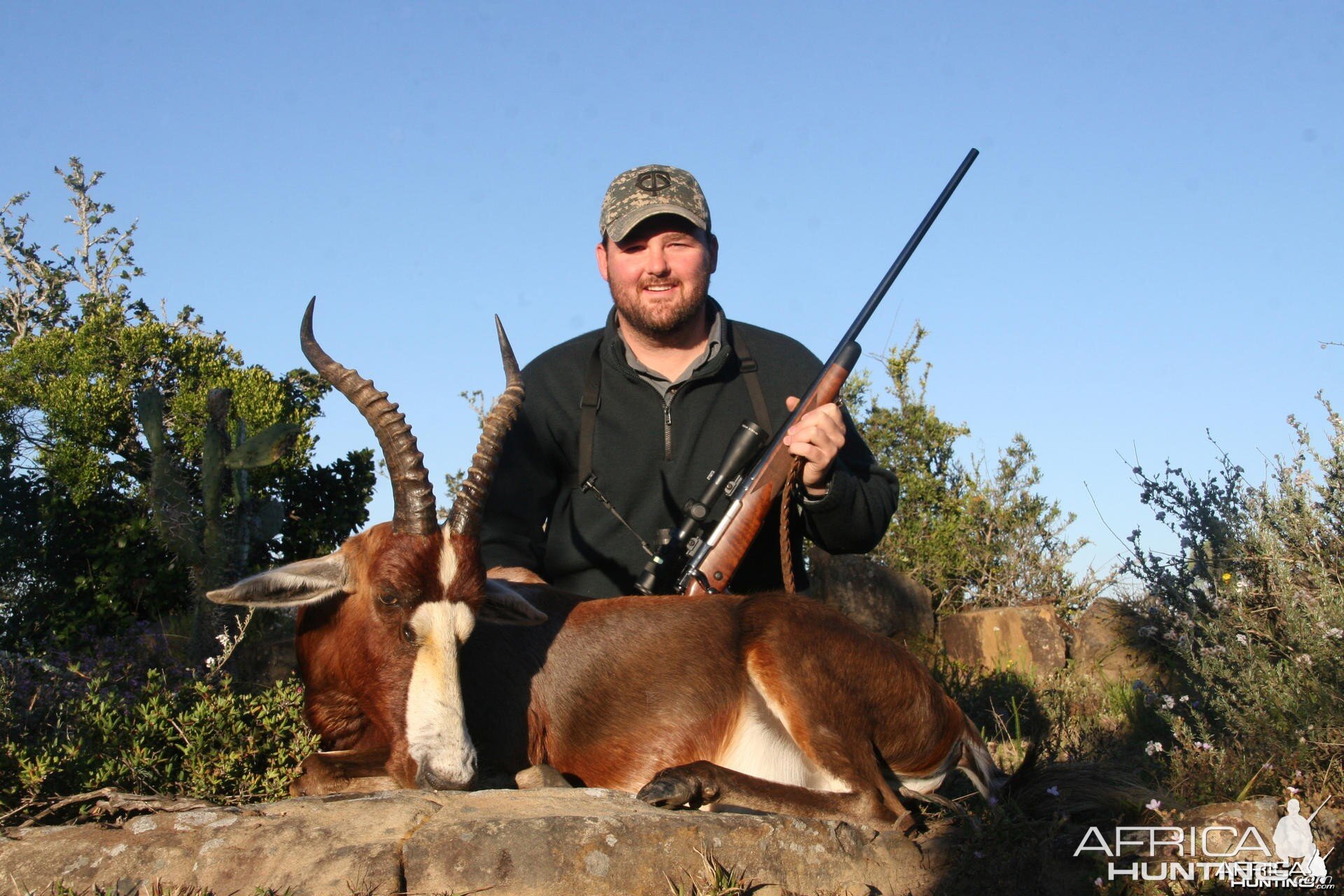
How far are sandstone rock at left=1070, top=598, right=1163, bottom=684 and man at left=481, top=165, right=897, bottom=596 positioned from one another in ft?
13.8

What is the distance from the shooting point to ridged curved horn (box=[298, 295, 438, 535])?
13.7 ft

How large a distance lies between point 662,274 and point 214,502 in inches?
227

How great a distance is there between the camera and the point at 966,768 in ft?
16.0

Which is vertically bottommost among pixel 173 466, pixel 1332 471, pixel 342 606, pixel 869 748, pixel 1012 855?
pixel 1012 855

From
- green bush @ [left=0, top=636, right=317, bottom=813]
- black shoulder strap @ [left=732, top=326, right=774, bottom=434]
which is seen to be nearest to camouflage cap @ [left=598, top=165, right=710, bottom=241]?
black shoulder strap @ [left=732, top=326, right=774, bottom=434]

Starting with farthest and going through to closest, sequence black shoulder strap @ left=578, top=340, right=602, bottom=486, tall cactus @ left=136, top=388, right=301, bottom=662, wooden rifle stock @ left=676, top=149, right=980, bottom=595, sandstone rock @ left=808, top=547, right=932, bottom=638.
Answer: sandstone rock @ left=808, top=547, right=932, bottom=638 → tall cactus @ left=136, top=388, right=301, bottom=662 → black shoulder strap @ left=578, top=340, right=602, bottom=486 → wooden rifle stock @ left=676, top=149, right=980, bottom=595

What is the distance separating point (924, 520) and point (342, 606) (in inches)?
353

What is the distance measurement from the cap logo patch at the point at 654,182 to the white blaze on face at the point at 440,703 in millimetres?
2947

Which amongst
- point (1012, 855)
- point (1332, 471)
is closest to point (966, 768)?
point (1012, 855)

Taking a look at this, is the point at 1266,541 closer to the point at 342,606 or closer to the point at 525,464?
the point at 525,464

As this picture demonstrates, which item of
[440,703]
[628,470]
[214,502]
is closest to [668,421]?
[628,470]

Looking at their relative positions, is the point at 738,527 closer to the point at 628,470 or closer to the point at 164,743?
the point at 628,470

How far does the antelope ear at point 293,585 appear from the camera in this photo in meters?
4.14
